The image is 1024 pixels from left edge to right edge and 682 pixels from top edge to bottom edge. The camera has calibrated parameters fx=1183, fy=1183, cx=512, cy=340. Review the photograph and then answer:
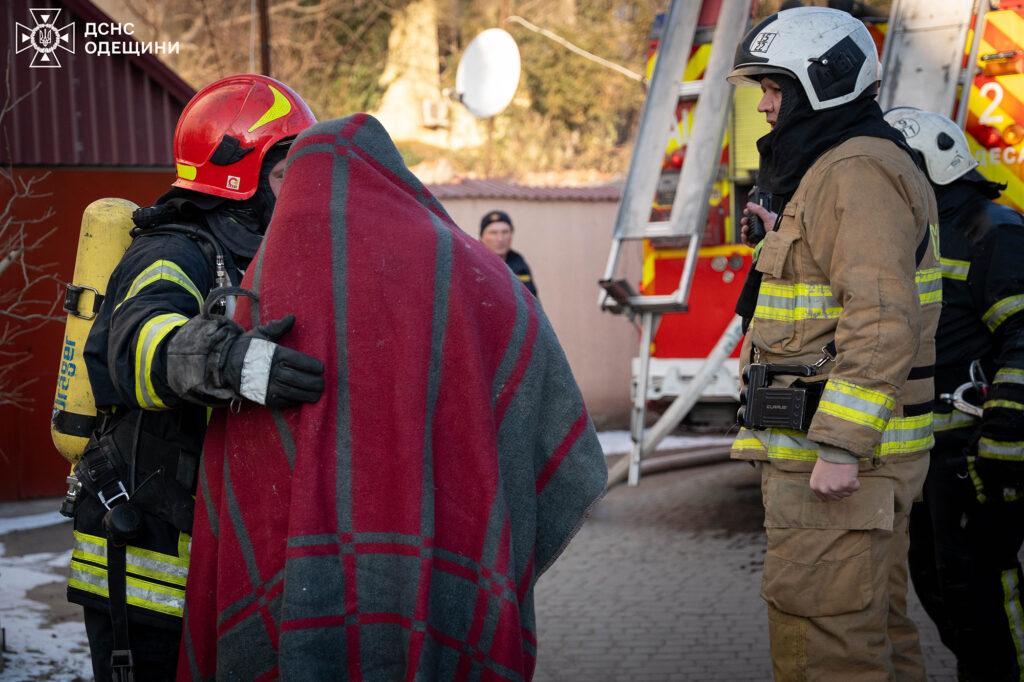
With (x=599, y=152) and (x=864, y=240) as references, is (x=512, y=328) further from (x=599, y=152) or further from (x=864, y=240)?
(x=599, y=152)


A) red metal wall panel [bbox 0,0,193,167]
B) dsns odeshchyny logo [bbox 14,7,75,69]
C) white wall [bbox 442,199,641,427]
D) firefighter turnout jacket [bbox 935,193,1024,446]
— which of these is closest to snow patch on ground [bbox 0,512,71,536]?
red metal wall panel [bbox 0,0,193,167]

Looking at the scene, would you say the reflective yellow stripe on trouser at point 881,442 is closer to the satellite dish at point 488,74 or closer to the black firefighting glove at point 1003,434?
the black firefighting glove at point 1003,434

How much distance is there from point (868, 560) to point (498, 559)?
110cm

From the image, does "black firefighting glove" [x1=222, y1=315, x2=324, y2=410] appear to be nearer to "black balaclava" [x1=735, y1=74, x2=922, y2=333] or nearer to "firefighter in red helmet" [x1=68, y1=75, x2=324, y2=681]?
"firefighter in red helmet" [x1=68, y1=75, x2=324, y2=681]

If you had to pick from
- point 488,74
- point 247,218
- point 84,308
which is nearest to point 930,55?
point 247,218

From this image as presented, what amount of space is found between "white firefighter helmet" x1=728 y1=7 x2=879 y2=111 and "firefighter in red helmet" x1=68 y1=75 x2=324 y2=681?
1.26 m

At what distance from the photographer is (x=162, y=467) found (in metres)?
2.84

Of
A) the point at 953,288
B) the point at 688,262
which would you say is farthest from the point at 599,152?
the point at 953,288

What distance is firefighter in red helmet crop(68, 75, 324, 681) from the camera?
2.61m

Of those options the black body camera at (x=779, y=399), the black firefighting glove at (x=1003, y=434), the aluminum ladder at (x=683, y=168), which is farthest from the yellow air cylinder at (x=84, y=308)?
the aluminum ladder at (x=683, y=168)

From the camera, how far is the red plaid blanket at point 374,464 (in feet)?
7.79

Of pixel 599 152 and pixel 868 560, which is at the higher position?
pixel 599 152

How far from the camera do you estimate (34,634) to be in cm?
528

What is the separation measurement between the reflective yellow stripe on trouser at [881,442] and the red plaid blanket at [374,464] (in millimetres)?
805
